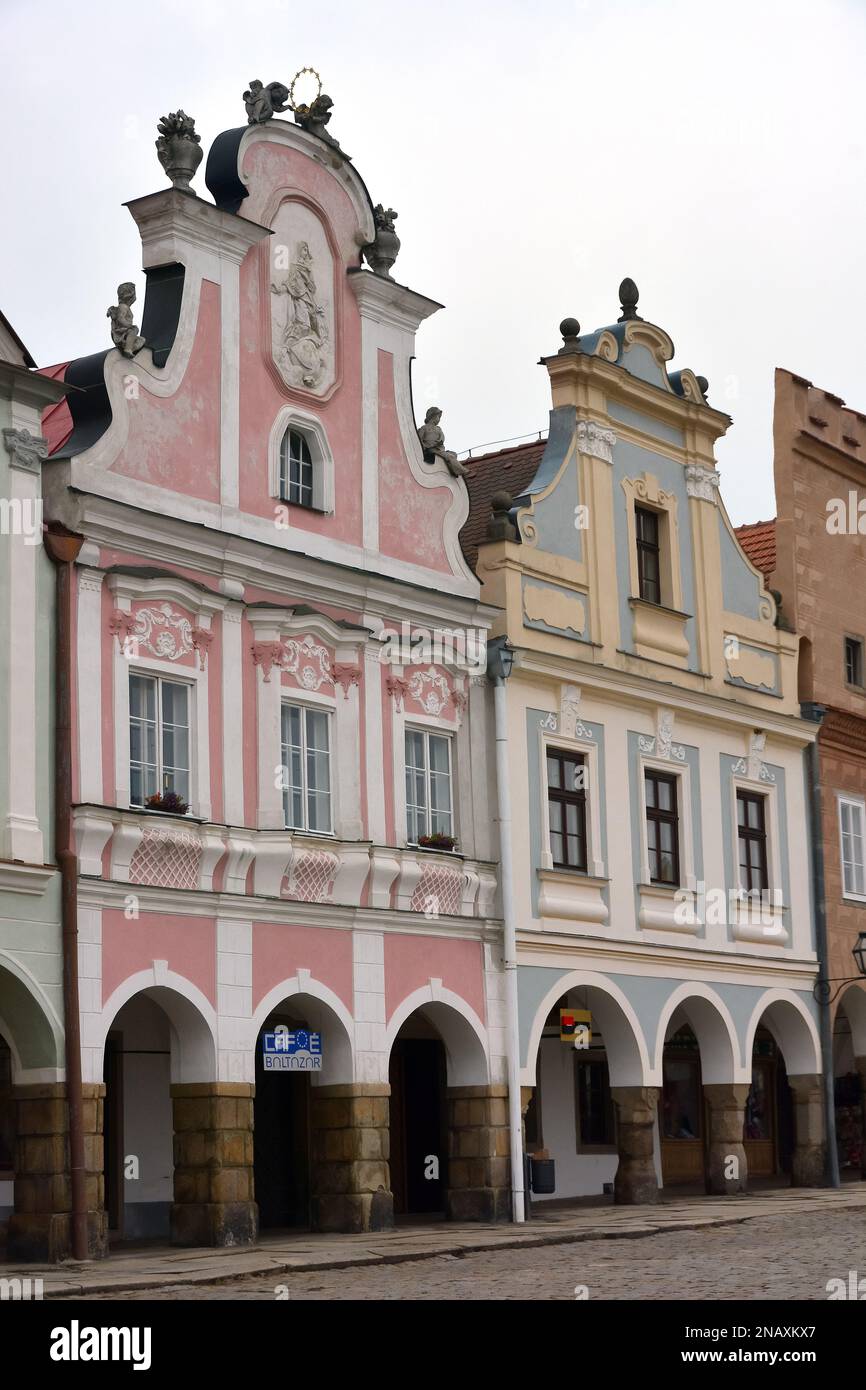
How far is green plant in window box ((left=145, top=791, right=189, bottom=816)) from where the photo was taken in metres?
21.5

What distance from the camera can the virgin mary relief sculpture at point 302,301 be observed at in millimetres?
24406

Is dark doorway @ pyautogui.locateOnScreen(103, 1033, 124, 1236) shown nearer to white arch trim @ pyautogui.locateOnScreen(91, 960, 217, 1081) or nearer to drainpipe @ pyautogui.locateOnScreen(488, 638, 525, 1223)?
white arch trim @ pyautogui.locateOnScreen(91, 960, 217, 1081)

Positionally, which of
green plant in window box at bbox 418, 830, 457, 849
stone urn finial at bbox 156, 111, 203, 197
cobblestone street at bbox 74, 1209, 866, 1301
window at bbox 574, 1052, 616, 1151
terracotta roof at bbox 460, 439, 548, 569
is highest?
stone urn finial at bbox 156, 111, 203, 197

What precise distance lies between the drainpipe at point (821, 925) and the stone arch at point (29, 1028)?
1461cm

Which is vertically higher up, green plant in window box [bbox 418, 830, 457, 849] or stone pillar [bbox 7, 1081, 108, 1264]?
green plant in window box [bbox 418, 830, 457, 849]

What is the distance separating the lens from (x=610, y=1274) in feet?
59.8

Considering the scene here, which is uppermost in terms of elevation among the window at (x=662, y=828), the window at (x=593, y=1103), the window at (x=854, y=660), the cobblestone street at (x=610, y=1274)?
the window at (x=854, y=660)

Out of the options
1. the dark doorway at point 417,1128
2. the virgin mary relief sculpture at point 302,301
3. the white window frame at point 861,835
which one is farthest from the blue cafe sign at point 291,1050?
the white window frame at point 861,835

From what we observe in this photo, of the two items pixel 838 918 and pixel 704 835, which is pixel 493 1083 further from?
pixel 838 918

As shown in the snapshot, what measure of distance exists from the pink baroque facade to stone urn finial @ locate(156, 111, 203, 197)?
0.35m

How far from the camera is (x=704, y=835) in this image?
98.5 ft

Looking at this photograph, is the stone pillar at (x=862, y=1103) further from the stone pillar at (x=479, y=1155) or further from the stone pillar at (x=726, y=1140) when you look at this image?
the stone pillar at (x=479, y=1155)

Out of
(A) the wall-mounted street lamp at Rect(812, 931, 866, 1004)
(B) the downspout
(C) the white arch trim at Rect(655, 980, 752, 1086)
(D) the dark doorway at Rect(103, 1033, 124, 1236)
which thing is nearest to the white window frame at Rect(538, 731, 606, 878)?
(B) the downspout

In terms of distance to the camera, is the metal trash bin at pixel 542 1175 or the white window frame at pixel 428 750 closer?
the white window frame at pixel 428 750
